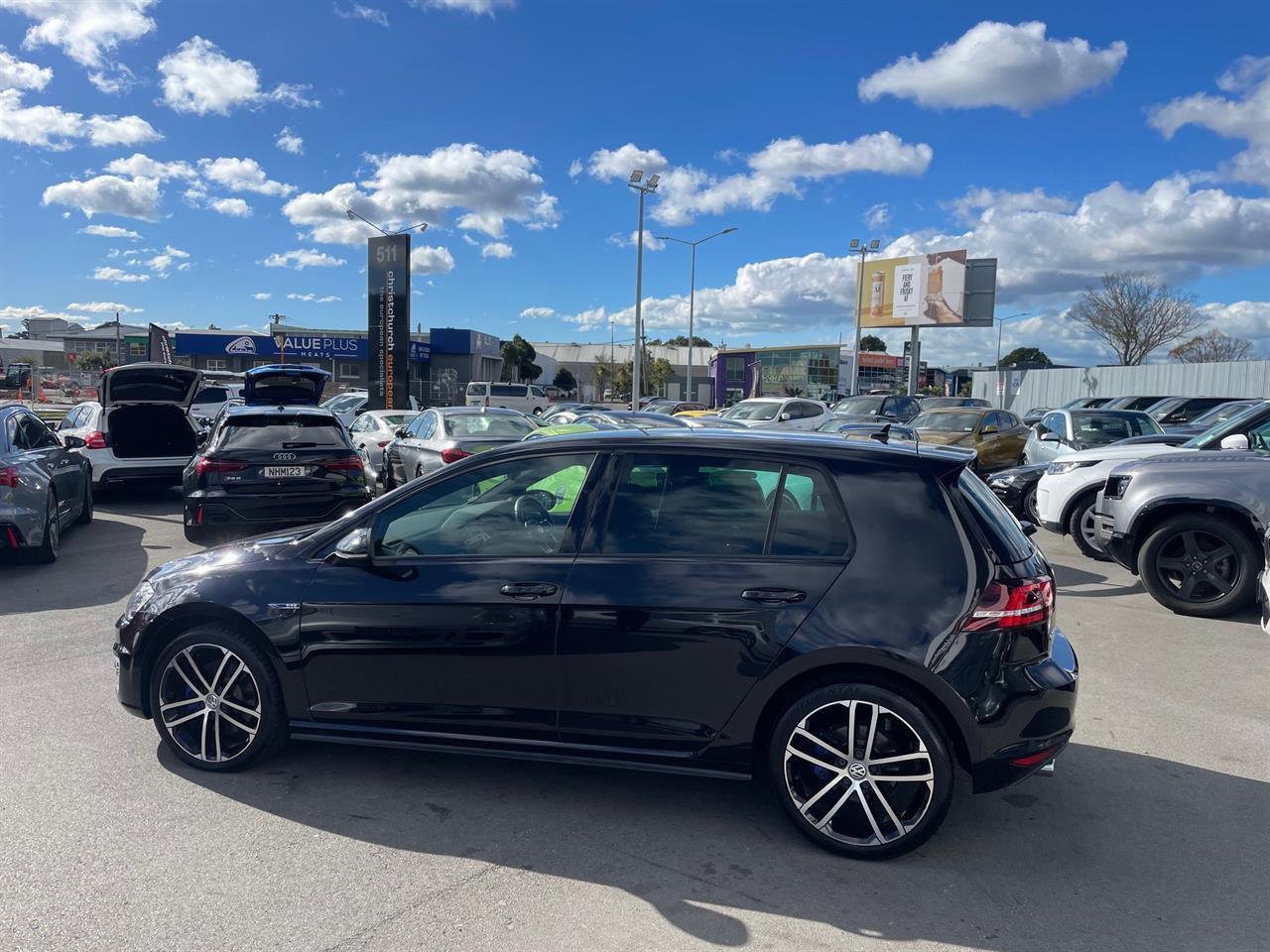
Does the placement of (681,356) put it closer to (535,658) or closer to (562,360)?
(562,360)

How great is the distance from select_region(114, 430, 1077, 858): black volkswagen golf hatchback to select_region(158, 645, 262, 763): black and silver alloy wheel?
0.03ft

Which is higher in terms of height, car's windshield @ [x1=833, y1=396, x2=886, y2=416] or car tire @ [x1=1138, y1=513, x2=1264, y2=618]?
car's windshield @ [x1=833, y1=396, x2=886, y2=416]

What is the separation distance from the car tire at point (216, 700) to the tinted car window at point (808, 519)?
2.40 m

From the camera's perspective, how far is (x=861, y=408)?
23578mm

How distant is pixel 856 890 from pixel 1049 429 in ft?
47.5

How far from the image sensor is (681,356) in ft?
370

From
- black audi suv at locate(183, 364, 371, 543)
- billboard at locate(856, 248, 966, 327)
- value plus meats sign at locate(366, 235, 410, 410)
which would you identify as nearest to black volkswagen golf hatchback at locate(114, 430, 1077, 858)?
black audi suv at locate(183, 364, 371, 543)

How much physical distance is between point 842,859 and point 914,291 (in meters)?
48.4

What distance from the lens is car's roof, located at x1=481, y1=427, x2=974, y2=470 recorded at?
11.7 feet

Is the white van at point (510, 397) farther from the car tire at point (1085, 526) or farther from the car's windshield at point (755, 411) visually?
the car tire at point (1085, 526)

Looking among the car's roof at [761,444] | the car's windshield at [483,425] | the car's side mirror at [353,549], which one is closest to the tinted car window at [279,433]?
the car's windshield at [483,425]

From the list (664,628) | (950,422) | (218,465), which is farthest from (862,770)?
(950,422)

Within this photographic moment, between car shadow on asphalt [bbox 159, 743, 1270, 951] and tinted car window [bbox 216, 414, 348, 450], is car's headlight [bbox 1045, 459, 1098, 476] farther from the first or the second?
tinted car window [bbox 216, 414, 348, 450]

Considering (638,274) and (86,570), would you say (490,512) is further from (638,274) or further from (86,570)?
(638,274)
